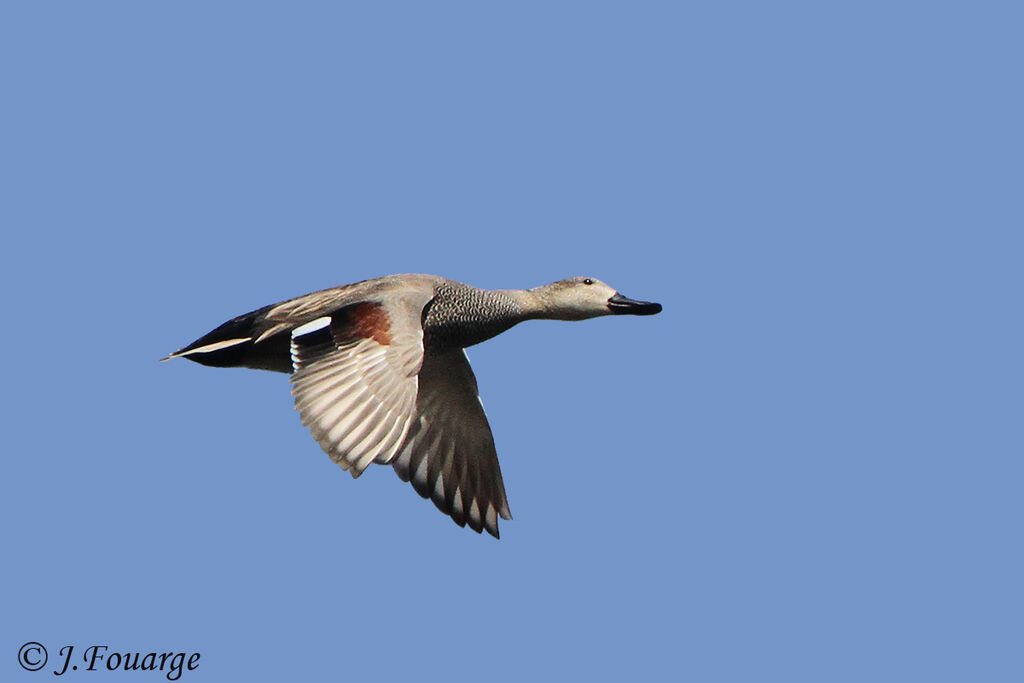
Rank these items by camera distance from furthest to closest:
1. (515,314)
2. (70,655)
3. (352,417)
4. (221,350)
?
(515,314)
(221,350)
(70,655)
(352,417)

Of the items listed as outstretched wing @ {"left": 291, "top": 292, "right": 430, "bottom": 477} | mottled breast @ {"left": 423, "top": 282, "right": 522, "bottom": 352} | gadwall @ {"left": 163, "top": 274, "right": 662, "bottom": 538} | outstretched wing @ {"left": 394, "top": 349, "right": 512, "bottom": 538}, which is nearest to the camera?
outstretched wing @ {"left": 291, "top": 292, "right": 430, "bottom": 477}

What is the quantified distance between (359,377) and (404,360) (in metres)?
0.34

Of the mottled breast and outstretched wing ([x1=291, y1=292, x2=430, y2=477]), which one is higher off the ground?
the mottled breast

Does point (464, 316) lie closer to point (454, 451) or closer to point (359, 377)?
point (454, 451)

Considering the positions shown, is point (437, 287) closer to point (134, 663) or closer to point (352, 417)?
point (352, 417)

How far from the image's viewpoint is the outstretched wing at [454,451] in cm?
1184

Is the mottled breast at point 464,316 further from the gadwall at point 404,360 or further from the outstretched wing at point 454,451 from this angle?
the outstretched wing at point 454,451

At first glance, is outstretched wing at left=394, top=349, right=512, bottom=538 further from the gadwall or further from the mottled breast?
the mottled breast

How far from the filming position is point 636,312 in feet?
38.9

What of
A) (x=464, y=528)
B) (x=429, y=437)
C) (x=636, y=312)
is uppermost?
(x=636, y=312)

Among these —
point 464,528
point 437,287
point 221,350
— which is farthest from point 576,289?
point 221,350

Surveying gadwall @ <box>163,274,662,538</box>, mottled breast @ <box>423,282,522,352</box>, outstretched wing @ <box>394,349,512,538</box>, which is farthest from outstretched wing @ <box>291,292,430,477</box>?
outstretched wing @ <box>394,349,512,538</box>

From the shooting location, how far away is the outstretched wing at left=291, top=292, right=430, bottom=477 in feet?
30.2

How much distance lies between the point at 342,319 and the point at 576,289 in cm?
247
